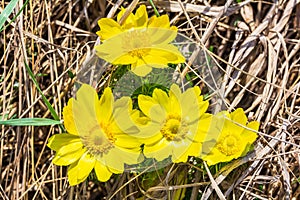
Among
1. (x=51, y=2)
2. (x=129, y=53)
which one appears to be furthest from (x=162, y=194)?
(x=51, y=2)

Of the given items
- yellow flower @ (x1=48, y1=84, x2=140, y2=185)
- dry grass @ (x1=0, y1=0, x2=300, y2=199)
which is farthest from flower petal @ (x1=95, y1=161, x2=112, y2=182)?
dry grass @ (x1=0, y1=0, x2=300, y2=199)

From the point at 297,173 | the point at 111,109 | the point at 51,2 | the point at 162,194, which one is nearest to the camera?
the point at 111,109

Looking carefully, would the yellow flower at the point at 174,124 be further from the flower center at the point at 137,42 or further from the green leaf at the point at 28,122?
the green leaf at the point at 28,122

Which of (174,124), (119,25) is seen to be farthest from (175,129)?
(119,25)

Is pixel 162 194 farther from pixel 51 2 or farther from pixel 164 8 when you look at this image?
pixel 51 2

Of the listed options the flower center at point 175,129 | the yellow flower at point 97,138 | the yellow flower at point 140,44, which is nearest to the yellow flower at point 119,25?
the yellow flower at point 140,44

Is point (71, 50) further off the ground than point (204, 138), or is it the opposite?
point (71, 50)
